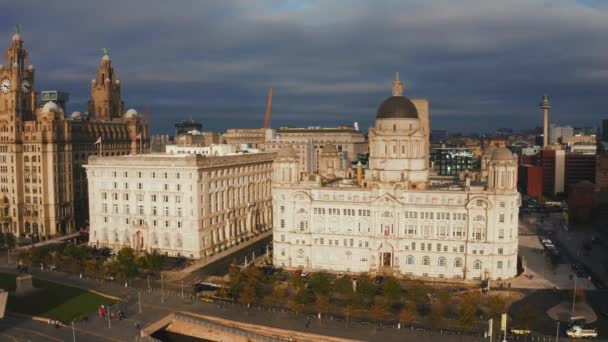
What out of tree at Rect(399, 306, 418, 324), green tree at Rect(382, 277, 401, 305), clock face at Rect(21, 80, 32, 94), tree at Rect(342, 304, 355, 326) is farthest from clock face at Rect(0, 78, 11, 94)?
tree at Rect(399, 306, 418, 324)

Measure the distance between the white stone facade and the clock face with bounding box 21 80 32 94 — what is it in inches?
1422

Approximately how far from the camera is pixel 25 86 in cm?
14638

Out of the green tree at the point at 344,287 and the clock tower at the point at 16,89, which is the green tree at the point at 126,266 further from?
the clock tower at the point at 16,89

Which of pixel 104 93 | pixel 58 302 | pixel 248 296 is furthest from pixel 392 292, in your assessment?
pixel 104 93

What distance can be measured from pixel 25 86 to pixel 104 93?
32660 mm

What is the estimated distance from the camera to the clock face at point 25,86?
477ft

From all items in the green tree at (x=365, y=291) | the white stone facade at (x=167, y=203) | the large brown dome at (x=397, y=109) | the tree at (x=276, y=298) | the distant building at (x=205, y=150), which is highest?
the large brown dome at (x=397, y=109)

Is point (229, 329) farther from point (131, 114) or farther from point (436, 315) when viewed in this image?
point (131, 114)

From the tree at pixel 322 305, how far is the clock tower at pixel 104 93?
389 ft

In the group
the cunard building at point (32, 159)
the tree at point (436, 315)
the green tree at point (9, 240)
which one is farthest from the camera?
the cunard building at point (32, 159)

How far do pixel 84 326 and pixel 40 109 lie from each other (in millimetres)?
86211

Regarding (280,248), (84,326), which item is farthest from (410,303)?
(84,326)

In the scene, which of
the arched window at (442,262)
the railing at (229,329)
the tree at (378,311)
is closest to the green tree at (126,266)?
the railing at (229,329)

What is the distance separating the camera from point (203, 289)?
9750cm
